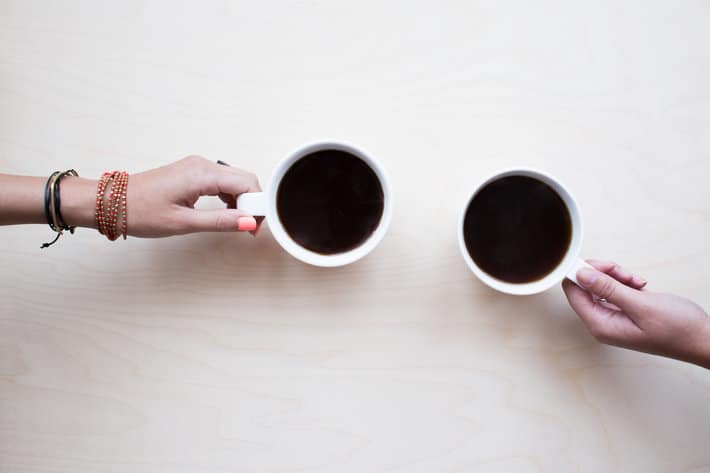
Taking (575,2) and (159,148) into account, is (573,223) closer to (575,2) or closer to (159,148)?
(575,2)

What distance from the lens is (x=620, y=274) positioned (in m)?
0.65

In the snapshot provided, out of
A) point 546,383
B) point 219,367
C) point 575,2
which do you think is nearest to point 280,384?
point 219,367

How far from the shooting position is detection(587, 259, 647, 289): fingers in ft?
2.11

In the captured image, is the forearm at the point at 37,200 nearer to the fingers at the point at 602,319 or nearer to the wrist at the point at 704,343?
the fingers at the point at 602,319

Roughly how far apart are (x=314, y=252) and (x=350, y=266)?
0.33ft

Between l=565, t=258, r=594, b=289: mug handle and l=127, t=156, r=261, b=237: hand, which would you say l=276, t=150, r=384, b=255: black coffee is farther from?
l=565, t=258, r=594, b=289: mug handle

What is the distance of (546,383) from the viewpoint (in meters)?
0.73

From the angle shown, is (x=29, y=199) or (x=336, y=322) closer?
(x=29, y=199)

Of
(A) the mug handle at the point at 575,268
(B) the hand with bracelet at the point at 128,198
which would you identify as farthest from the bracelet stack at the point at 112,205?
(A) the mug handle at the point at 575,268

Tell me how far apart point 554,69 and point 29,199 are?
84 centimetres

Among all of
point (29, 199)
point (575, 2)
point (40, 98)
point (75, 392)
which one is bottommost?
point (75, 392)

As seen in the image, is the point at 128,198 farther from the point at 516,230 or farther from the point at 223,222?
the point at 516,230

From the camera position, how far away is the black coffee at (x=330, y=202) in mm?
628

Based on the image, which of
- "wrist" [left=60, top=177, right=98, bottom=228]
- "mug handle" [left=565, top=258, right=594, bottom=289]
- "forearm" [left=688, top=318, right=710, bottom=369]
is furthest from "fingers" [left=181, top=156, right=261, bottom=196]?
"forearm" [left=688, top=318, right=710, bottom=369]
